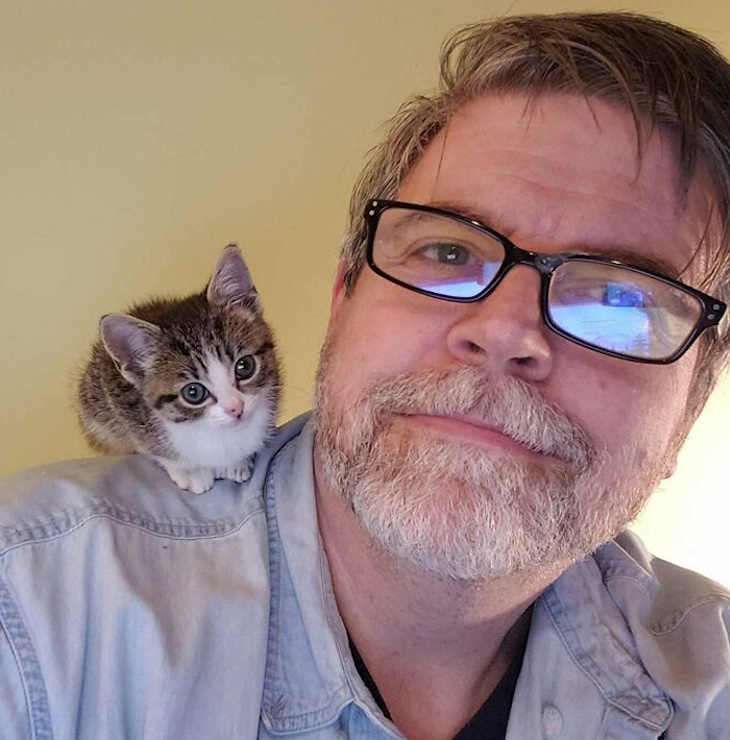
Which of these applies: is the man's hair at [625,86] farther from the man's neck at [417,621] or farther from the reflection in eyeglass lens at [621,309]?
the man's neck at [417,621]

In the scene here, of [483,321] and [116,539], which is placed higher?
[483,321]

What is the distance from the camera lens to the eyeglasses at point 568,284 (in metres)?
0.92

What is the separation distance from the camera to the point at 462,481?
90cm

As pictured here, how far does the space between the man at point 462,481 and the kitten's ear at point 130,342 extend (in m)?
0.17

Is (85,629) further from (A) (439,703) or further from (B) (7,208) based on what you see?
(B) (7,208)

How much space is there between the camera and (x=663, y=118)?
1022 millimetres

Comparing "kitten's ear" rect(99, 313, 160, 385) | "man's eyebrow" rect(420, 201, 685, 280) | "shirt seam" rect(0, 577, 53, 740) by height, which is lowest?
"shirt seam" rect(0, 577, 53, 740)

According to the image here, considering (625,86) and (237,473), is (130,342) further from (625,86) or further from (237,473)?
(625,86)

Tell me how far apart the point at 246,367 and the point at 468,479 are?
20.9 inches

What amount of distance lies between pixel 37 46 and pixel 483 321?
0.87 meters

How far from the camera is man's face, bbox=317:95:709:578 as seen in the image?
90 cm

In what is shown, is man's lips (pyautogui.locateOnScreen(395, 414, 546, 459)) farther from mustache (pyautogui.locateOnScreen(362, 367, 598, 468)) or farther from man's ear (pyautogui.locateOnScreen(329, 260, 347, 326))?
man's ear (pyautogui.locateOnScreen(329, 260, 347, 326))

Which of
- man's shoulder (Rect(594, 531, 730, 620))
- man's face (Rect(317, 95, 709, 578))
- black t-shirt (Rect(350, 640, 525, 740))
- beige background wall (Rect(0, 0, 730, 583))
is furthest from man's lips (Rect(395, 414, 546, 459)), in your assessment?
beige background wall (Rect(0, 0, 730, 583))

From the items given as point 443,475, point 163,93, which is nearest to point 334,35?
point 163,93
